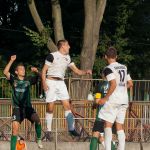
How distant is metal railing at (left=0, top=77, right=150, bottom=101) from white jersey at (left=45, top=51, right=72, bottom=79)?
7.63 meters

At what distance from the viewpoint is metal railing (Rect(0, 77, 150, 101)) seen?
2264 cm

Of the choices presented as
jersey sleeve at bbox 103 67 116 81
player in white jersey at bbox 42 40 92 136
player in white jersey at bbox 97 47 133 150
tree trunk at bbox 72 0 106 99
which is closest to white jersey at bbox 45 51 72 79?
player in white jersey at bbox 42 40 92 136

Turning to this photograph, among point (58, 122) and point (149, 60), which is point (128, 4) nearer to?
point (149, 60)

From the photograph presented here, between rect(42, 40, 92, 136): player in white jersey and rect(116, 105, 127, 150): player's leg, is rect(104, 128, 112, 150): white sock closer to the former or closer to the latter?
rect(116, 105, 127, 150): player's leg

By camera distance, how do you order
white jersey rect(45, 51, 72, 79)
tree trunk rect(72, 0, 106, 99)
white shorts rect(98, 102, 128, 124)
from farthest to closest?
tree trunk rect(72, 0, 106, 99) < white jersey rect(45, 51, 72, 79) < white shorts rect(98, 102, 128, 124)

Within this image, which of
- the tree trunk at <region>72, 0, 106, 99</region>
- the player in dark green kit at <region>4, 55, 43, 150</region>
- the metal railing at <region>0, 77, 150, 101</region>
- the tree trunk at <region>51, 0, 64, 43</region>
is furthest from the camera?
the tree trunk at <region>51, 0, 64, 43</region>

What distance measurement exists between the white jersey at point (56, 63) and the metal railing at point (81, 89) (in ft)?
25.0

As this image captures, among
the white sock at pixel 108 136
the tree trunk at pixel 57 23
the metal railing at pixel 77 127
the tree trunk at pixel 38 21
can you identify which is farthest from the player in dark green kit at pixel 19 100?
the tree trunk at pixel 57 23

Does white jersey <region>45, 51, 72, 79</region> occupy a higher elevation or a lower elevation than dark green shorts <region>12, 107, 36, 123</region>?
higher

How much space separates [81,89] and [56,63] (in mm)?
8281

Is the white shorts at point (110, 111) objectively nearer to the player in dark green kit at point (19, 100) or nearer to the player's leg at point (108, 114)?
the player's leg at point (108, 114)

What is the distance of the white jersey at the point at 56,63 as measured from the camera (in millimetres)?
14391

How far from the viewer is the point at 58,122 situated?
18625 millimetres

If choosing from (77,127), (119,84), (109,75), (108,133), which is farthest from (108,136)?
(77,127)
